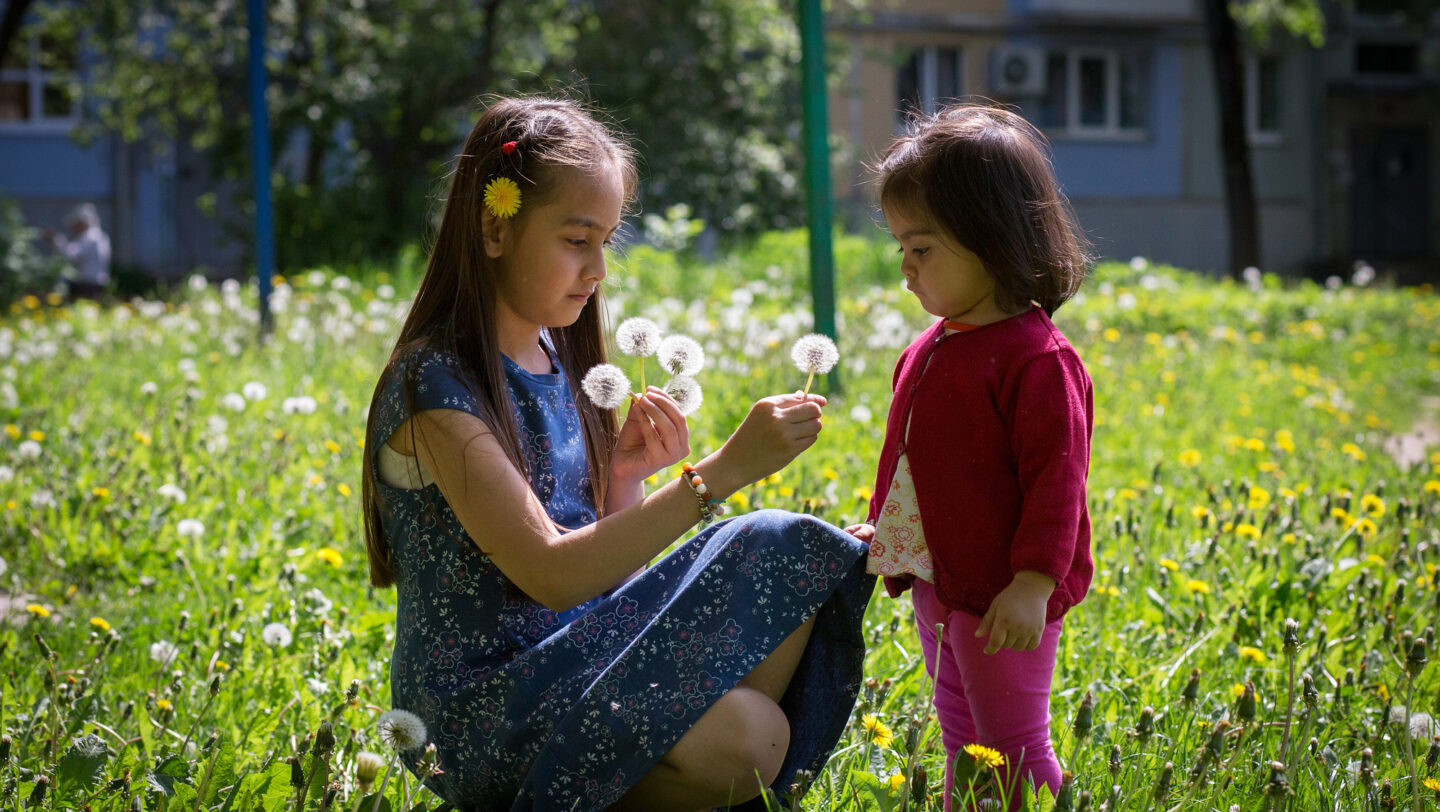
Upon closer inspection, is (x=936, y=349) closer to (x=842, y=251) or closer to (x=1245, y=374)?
(x=1245, y=374)

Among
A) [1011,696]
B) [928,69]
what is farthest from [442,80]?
[1011,696]

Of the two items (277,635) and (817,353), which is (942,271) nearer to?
(817,353)

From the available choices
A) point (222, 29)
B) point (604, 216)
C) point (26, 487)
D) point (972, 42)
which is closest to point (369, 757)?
point (604, 216)

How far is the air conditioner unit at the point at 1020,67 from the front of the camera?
20938 mm

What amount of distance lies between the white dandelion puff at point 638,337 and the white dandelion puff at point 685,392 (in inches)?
2.7

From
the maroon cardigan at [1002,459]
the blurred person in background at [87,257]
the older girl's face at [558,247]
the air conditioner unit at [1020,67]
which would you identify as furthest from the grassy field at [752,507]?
the air conditioner unit at [1020,67]

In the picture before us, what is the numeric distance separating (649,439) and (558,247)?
340 millimetres

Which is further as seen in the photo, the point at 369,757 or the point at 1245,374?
the point at 1245,374

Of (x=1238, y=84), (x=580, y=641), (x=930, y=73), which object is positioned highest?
(x=930, y=73)

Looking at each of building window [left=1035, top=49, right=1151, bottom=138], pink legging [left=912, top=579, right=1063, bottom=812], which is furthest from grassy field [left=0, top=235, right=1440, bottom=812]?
building window [left=1035, top=49, right=1151, bottom=138]

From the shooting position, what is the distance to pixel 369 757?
154 cm

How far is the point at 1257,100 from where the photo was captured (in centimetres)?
2336

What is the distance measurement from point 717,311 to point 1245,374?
2.93 m

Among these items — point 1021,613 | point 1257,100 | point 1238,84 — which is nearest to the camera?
point 1021,613
